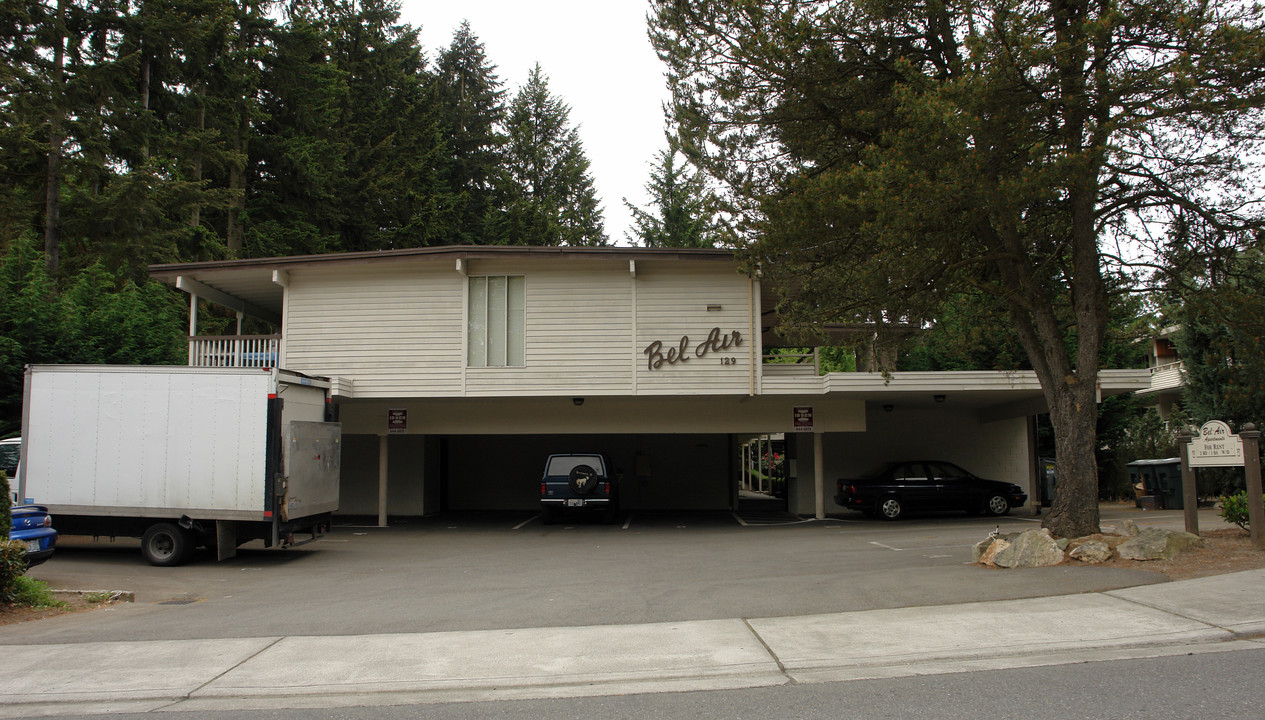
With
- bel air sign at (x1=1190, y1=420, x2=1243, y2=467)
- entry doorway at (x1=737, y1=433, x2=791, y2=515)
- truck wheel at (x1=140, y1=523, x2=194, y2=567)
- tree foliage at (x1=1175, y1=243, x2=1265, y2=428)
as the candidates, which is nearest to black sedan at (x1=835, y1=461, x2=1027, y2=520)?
entry doorway at (x1=737, y1=433, x2=791, y2=515)

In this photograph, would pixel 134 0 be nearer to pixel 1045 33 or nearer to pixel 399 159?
pixel 399 159

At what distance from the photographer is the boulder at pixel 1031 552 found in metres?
10.3

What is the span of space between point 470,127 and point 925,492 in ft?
105

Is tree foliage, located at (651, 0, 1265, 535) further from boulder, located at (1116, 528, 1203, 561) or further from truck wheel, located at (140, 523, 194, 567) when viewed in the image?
truck wheel, located at (140, 523, 194, 567)

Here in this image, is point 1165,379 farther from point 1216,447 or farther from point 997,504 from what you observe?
point 1216,447

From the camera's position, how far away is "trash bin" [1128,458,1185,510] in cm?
2081

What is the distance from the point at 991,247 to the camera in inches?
490

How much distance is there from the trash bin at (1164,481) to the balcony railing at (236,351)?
22433 millimetres

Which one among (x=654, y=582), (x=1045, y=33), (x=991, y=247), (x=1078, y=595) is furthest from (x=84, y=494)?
(x=1045, y=33)

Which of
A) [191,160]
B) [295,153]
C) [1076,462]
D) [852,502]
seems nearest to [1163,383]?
[852,502]

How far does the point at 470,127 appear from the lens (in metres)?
42.8

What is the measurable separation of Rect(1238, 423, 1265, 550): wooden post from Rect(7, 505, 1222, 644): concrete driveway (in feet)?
6.41

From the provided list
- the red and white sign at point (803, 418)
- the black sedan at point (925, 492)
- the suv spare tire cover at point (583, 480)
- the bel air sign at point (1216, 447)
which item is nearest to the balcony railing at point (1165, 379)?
the black sedan at point (925, 492)

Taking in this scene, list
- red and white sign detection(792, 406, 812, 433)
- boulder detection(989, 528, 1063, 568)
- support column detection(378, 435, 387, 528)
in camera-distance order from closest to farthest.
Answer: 1. boulder detection(989, 528, 1063, 568)
2. red and white sign detection(792, 406, 812, 433)
3. support column detection(378, 435, 387, 528)
